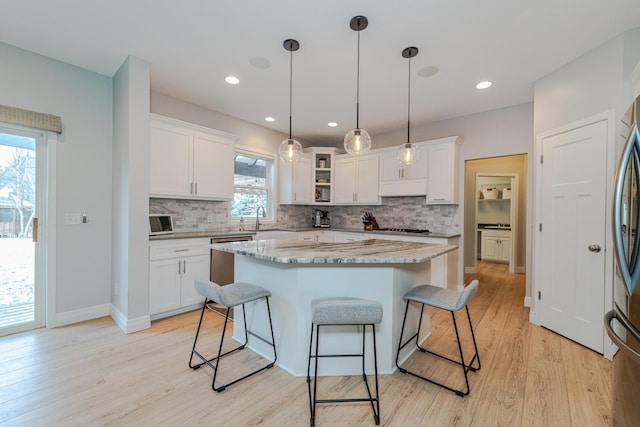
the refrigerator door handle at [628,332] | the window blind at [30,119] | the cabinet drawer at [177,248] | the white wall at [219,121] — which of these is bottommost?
the refrigerator door handle at [628,332]

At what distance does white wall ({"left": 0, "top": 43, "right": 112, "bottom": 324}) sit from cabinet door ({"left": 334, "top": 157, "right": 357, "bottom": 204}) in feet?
11.6

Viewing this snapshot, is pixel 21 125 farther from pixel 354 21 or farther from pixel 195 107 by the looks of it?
pixel 354 21

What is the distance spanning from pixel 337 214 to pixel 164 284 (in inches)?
141

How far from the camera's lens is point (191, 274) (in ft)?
11.1

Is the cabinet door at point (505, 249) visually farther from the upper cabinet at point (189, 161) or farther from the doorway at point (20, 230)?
the doorway at point (20, 230)

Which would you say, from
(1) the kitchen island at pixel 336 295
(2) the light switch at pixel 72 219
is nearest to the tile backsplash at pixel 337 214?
(2) the light switch at pixel 72 219

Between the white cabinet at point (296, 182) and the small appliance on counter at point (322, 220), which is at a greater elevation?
the white cabinet at point (296, 182)

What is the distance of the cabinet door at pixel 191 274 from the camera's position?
3303mm

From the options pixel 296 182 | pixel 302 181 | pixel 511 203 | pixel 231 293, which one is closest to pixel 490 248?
pixel 511 203

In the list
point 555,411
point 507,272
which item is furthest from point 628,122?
point 507,272

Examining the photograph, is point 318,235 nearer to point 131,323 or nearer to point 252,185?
point 252,185

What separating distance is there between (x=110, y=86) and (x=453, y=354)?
14.7 feet

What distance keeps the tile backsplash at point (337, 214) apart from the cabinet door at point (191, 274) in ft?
2.27

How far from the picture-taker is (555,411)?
5.66 ft
